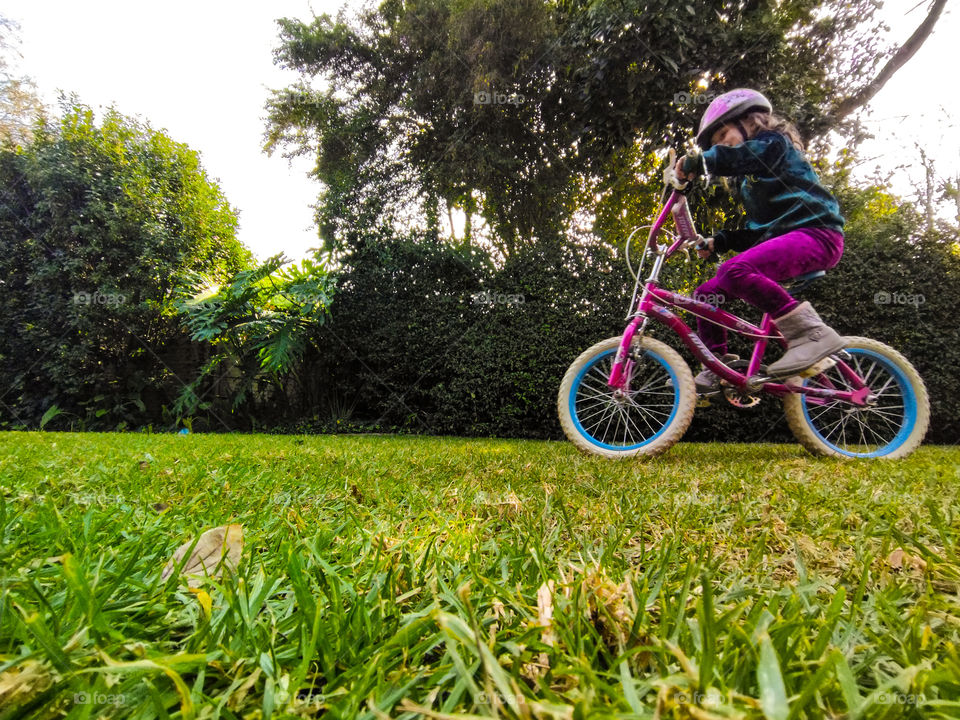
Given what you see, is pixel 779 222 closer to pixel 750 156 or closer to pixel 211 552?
pixel 750 156

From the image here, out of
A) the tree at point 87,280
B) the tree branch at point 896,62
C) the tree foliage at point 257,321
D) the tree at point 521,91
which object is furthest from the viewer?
the tree at point 87,280

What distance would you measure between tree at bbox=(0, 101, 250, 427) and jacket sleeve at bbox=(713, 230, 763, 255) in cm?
685

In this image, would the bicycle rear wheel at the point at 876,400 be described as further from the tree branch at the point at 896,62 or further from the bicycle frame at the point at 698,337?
the tree branch at the point at 896,62

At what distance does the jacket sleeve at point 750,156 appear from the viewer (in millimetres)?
2494

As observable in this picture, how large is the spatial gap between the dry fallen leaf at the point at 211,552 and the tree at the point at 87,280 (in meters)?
6.86

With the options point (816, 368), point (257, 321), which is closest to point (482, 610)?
point (816, 368)

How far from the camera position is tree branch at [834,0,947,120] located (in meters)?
6.16

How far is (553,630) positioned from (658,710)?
19cm

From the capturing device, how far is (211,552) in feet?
2.66

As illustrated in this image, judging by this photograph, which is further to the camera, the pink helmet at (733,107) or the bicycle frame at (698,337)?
the bicycle frame at (698,337)

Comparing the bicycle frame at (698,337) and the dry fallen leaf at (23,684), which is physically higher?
the bicycle frame at (698,337)

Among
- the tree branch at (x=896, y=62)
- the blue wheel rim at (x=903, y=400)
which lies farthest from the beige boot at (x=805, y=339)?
the tree branch at (x=896, y=62)

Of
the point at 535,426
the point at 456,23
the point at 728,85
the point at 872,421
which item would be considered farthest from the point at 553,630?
the point at 456,23

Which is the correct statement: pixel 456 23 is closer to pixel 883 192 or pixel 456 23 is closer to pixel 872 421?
pixel 872 421
